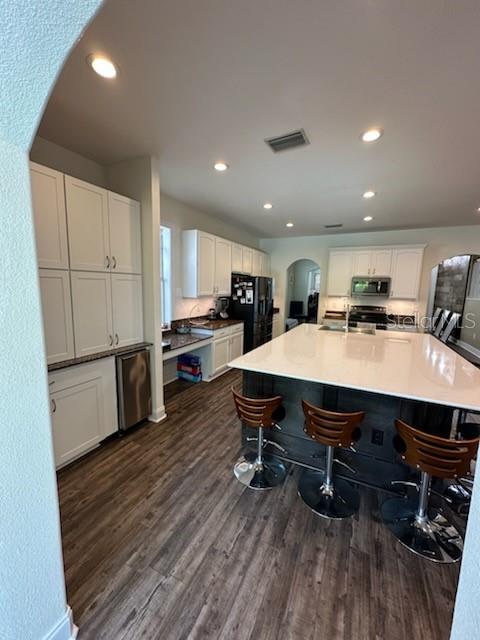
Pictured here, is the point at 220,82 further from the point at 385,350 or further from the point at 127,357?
the point at 385,350

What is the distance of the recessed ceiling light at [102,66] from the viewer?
A: 1.51m

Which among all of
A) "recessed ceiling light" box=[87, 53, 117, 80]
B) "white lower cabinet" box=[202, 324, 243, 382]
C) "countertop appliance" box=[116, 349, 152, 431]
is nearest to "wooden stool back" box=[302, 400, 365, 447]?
"countertop appliance" box=[116, 349, 152, 431]

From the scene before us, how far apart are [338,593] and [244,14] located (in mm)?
2946

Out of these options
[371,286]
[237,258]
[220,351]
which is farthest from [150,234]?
[371,286]

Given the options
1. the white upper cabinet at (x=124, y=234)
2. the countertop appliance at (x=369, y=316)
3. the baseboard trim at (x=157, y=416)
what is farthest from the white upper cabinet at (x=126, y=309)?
the countertop appliance at (x=369, y=316)

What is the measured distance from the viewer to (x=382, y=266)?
18.4ft

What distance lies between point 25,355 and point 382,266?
615cm

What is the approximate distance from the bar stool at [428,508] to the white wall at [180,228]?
3.48 metres

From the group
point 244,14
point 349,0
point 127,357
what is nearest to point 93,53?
point 244,14

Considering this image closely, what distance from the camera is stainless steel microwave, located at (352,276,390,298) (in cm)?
554

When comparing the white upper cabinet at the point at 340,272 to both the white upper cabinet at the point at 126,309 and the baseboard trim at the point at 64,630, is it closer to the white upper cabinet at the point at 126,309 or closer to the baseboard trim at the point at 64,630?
the white upper cabinet at the point at 126,309

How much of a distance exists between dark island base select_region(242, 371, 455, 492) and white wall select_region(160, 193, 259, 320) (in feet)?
7.64

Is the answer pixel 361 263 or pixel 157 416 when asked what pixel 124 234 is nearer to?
pixel 157 416

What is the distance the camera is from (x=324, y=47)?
1.43 meters
